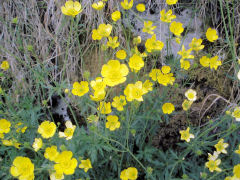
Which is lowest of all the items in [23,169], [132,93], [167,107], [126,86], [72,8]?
[23,169]

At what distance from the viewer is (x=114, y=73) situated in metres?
1.29

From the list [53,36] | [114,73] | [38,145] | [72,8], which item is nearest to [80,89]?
[114,73]

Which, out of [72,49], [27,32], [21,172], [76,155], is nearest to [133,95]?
[76,155]

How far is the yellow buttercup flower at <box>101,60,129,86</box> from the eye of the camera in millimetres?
1250

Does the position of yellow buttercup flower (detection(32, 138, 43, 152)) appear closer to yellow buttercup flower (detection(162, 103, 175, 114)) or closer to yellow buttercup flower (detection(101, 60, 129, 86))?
yellow buttercup flower (detection(101, 60, 129, 86))

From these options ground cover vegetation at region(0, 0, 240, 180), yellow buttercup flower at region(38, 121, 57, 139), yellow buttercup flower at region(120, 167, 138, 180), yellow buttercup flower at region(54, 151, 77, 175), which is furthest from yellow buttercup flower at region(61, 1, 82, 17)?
yellow buttercup flower at region(120, 167, 138, 180)

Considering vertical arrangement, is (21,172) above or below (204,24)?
below

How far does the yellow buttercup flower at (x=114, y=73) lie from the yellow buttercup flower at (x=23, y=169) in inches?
24.9

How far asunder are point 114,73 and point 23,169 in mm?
746

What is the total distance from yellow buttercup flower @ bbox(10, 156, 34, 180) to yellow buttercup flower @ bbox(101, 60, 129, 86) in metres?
0.63

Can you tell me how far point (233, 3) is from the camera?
1.99 m

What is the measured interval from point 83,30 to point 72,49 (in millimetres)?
252

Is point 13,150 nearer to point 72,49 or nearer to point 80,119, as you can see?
point 80,119

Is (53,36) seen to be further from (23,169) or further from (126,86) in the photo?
(23,169)
